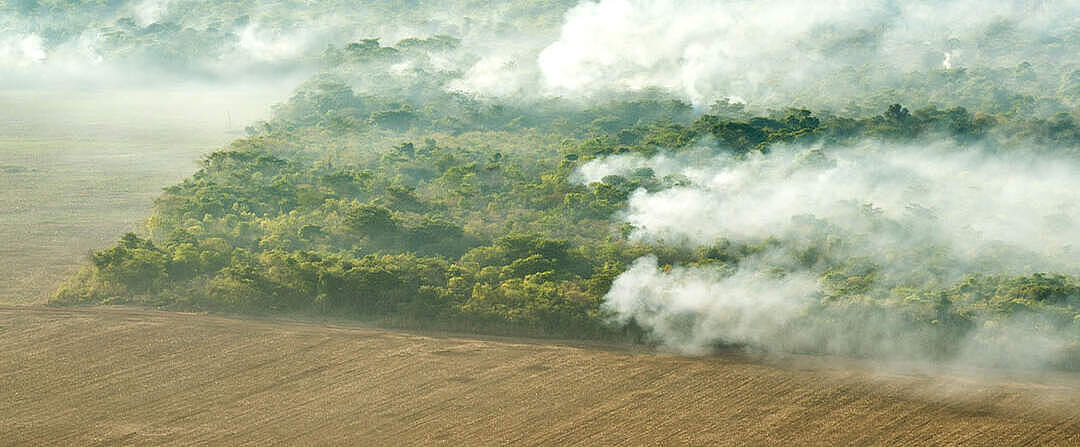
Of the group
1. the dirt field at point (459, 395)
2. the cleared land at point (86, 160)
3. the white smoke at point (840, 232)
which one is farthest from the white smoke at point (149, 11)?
the dirt field at point (459, 395)

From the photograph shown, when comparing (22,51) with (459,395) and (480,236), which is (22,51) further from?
(459,395)

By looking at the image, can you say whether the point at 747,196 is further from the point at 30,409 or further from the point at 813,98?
the point at 813,98

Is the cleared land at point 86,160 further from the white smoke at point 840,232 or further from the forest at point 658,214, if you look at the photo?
the white smoke at point 840,232

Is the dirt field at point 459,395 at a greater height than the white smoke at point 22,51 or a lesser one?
lesser

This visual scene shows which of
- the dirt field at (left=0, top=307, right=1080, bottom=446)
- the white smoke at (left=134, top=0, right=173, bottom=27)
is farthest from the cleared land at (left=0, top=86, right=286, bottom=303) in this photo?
the white smoke at (left=134, top=0, right=173, bottom=27)

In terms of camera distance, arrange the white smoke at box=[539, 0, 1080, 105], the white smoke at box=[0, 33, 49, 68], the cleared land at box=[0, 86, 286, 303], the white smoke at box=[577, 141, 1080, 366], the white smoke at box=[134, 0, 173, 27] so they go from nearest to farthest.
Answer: the white smoke at box=[577, 141, 1080, 366] → the cleared land at box=[0, 86, 286, 303] → the white smoke at box=[539, 0, 1080, 105] → the white smoke at box=[0, 33, 49, 68] → the white smoke at box=[134, 0, 173, 27]

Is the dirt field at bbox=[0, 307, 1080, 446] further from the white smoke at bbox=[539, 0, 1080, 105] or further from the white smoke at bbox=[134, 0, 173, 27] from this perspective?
the white smoke at bbox=[134, 0, 173, 27]

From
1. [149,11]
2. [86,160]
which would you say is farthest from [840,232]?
[149,11]
